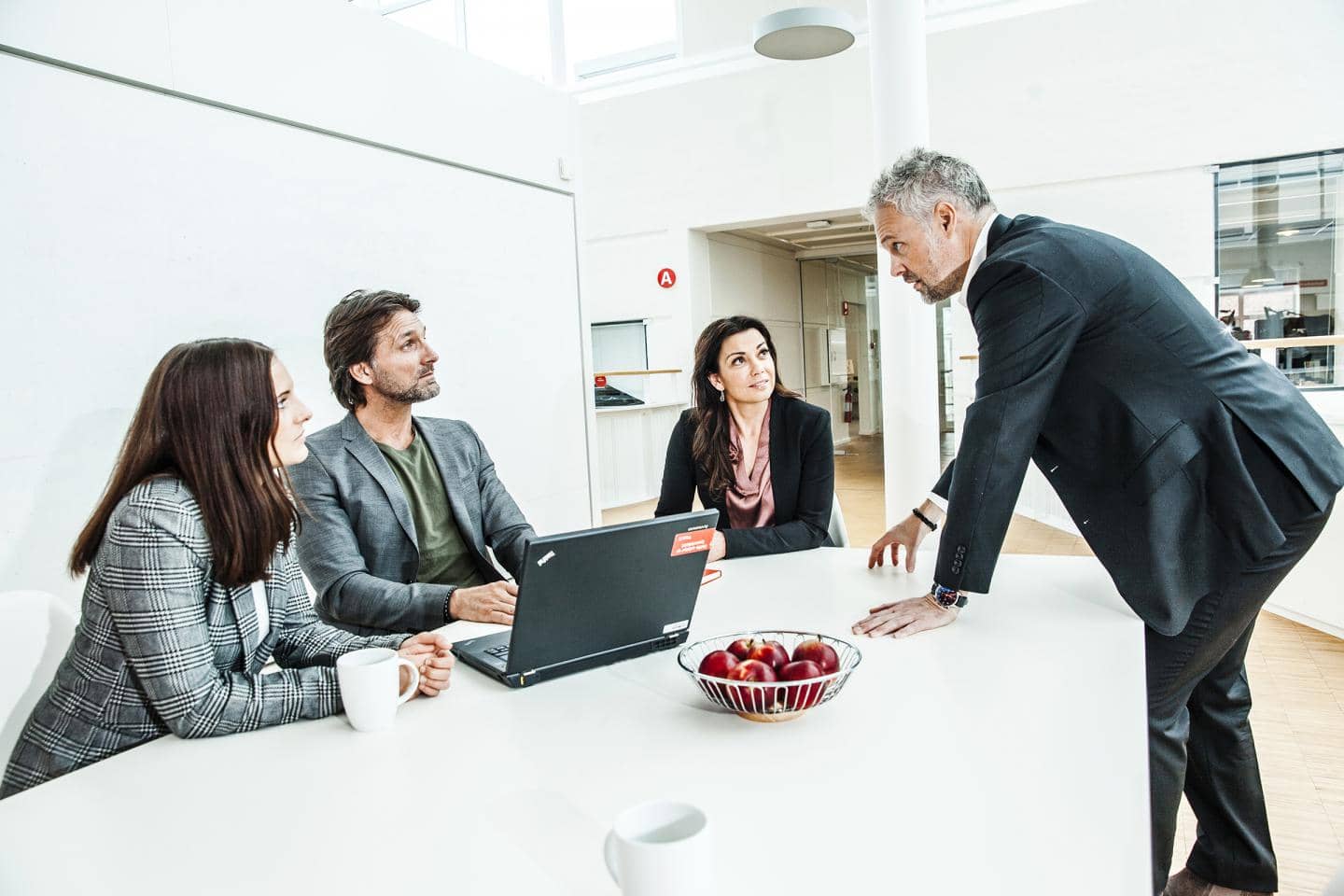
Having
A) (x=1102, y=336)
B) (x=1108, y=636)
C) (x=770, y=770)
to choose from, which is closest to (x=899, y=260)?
(x=1102, y=336)

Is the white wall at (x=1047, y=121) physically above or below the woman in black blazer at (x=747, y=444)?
above

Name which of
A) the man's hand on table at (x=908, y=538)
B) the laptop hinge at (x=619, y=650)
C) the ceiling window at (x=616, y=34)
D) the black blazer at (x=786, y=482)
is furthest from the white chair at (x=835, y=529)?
the ceiling window at (x=616, y=34)

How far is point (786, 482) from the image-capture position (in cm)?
264

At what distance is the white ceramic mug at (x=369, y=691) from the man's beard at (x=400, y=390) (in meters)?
1.16

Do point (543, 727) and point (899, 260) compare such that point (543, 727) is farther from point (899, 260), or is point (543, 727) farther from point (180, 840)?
point (899, 260)

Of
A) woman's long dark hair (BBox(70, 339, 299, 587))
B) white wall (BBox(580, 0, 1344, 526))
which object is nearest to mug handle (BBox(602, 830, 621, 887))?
woman's long dark hair (BBox(70, 339, 299, 587))

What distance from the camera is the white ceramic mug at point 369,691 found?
50.0 inches

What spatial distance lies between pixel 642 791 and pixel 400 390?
1556 millimetres

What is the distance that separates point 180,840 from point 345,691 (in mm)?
298

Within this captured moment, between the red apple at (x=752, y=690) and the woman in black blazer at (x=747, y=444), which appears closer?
the red apple at (x=752, y=690)

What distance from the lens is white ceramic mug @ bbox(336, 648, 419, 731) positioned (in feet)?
4.17

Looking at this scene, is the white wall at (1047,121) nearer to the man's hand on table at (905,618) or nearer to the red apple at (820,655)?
the man's hand on table at (905,618)

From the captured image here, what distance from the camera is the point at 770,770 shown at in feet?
3.65

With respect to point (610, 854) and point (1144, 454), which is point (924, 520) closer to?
point (1144, 454)
